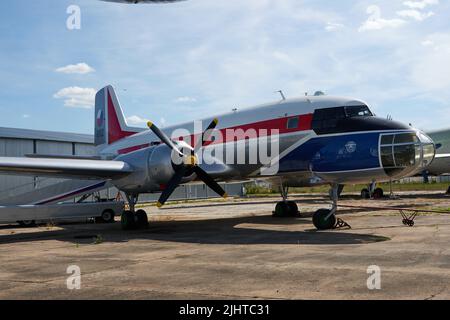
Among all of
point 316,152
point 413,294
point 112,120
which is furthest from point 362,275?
point 112,120

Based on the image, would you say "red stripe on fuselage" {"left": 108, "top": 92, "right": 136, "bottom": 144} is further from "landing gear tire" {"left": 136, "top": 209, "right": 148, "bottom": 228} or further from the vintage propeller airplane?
"landing gear tire" {"left": 136, "top": 209, "right": 148, "bottom": 228}

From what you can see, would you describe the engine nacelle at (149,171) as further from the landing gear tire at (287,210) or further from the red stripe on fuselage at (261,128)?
the landing gear tire at (287,210)

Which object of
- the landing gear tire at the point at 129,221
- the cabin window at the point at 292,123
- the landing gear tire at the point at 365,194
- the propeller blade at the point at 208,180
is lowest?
the landing gear tire at the point at 129,221

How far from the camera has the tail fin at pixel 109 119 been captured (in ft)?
83.6

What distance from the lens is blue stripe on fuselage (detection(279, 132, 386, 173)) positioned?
46.0 ft

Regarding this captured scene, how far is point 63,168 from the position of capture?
16391 mm

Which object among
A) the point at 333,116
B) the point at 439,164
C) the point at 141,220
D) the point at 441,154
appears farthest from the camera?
the point at 441,154

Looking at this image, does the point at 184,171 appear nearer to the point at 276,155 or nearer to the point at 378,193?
the point at 276,155

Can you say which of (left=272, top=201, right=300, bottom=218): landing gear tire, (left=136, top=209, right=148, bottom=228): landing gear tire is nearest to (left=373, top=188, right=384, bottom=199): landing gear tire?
(left=272, top=201, right=300, bottom=218): landing gear tire

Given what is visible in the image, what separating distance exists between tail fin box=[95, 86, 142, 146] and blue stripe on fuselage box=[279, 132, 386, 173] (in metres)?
12.0

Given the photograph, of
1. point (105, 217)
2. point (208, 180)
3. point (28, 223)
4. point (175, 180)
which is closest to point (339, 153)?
point (208, 180)

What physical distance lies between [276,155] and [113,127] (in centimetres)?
1176

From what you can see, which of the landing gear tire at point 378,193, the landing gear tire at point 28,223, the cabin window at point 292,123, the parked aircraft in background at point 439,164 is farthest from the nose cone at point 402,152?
the landing gear tire at point 378,193
